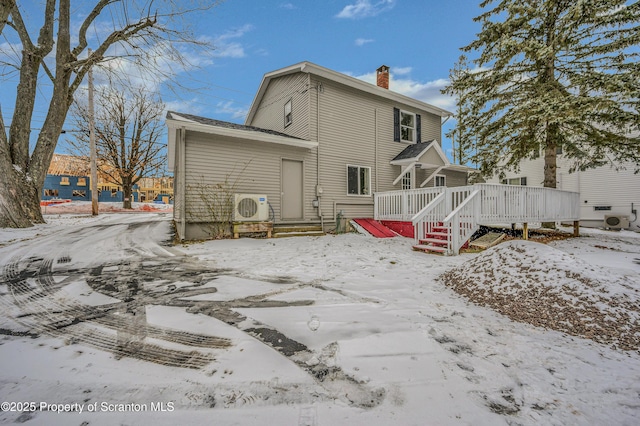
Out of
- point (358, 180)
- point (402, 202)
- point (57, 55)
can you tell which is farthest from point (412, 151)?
point (57, 55)

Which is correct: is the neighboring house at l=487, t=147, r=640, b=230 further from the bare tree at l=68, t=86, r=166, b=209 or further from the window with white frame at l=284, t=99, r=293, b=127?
the bare tree at l=68, t=86, r=166, b=209

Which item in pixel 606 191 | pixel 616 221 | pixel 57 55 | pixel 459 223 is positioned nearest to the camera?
pixel 459 223

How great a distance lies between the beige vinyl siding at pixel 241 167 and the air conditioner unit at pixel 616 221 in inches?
623

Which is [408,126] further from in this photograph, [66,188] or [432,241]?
[66,188]

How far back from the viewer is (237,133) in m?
7.96

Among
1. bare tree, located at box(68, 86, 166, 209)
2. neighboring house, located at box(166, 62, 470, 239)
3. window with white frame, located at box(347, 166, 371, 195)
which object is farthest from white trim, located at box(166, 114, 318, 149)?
bare tree, located at box(68, 86, 166, 209)

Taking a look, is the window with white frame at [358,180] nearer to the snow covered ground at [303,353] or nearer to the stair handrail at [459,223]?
the stair handrail at [459,223]

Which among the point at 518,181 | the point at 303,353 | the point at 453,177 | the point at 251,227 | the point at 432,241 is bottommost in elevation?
the point at 303,353

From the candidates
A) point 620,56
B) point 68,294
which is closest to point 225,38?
point 68,294

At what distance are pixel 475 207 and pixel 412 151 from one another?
5.08 metres

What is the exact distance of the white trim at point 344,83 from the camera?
9.46m

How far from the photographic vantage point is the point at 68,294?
301 centimetres

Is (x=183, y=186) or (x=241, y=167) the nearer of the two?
(x=183, y=186)

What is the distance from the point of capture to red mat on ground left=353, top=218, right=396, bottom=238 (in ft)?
29.3
